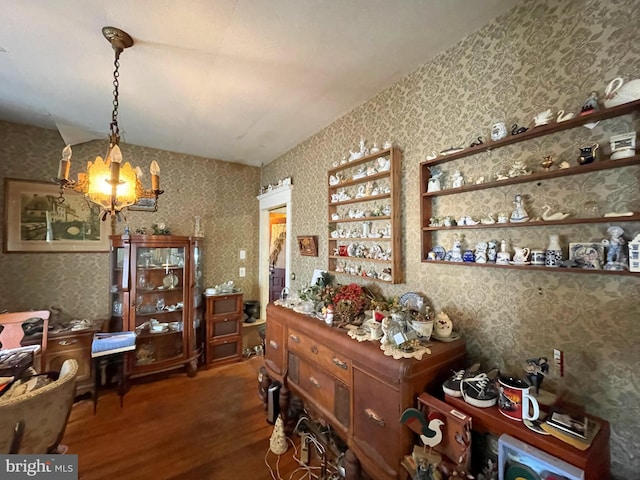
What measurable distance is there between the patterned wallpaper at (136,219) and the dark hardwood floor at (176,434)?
3.81 feet

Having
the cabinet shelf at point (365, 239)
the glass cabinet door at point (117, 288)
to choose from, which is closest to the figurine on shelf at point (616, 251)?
the cabinet shelf at point (365, 239)

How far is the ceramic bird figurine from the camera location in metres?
1.14

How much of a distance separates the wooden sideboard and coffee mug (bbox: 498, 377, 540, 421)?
290 mm

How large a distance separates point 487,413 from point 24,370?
2.61m

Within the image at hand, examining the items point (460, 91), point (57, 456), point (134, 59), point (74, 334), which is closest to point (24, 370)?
point (57, 456)

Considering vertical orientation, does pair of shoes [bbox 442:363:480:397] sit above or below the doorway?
below

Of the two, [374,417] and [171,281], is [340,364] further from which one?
[171,281]

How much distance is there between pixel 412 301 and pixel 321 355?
0.71 meters

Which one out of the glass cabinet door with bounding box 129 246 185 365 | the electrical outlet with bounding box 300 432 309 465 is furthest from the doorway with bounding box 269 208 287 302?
the electrical outlet with bounding box 300 432 309 465

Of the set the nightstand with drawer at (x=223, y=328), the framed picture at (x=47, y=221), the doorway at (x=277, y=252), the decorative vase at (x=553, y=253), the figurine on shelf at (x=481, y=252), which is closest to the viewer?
the decorative vase at (x=553, y=253)

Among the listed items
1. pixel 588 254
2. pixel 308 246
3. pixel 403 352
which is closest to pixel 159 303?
pixel 308 246

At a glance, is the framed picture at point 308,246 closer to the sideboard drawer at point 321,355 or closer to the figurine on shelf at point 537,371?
the sideboard drawer at point 321,355

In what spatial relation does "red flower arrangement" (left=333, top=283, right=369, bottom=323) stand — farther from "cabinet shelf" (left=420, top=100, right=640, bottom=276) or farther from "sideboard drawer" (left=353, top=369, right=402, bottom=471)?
"cabinet shelf" (left=420, top=100, right=640, bottom=276)

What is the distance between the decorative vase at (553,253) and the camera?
3.68 feet
